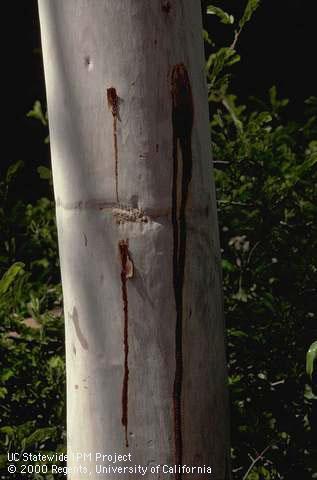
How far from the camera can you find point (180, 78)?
6.05 ft

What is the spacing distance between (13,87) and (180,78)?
184 inches

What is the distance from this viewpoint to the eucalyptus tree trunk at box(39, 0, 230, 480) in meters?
1.80

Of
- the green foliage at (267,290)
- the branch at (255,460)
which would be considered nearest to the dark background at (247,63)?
the green foliage at (267,290)

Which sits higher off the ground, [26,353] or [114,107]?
[114,107]

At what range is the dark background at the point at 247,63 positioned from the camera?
5.90 metres

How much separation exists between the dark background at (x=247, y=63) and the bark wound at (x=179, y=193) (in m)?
3.84

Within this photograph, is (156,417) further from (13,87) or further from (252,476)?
(13,87)

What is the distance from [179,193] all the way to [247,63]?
169 inches

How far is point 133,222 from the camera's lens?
1822mm

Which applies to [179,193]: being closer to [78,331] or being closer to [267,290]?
[78,331]

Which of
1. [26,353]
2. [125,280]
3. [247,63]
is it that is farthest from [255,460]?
[247,63]

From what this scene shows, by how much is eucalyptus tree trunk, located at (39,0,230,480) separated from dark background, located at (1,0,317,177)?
3862 millimetres

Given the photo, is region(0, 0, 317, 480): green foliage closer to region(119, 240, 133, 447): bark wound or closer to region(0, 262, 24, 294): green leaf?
region(0, 262, 24, 294): green leaf

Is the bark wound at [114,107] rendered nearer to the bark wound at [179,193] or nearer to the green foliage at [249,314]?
the bark wound at [179,193]
